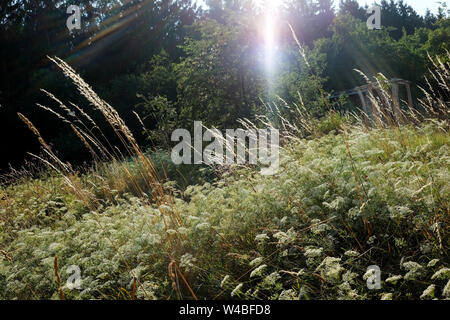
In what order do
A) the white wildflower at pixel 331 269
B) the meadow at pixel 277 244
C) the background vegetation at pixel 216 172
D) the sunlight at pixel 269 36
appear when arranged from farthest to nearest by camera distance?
the sunlight at pixel 269 36 → the background vegetation at pixel 216 172 → the meadow at pixel 277 244 → the white wildflower at pixel 331 269

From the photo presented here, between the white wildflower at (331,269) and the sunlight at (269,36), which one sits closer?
the white wildflower at (331,269)

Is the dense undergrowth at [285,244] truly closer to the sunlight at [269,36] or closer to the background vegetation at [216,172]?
the background vegetation at [216,172]

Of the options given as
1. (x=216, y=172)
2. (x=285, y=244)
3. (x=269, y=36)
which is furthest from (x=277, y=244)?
(x=269, y=36)

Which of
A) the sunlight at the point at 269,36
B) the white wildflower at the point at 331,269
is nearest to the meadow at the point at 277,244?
the white wildflower at the point at 331,269

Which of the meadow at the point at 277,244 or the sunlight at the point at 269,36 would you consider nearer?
the meadow at the point at 277,244

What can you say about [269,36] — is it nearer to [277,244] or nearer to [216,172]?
[216,172]

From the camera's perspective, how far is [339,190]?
2.54 metres

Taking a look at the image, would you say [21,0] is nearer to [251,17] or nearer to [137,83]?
[137,83]

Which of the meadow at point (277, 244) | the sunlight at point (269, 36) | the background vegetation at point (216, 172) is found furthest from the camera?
the sunlight at point (269, 36)

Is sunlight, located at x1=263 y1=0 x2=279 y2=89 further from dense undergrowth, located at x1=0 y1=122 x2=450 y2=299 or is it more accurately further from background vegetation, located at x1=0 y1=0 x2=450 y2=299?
dense undergrowth, located at x1=0 y1=122 x2=450 y2=299

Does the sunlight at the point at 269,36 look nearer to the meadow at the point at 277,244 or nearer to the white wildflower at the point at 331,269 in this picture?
the meadow at the point at 277,244

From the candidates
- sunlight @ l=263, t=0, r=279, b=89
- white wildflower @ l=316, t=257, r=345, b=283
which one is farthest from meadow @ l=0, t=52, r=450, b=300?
sunlight @ l=263, t=0, r=279, b=89

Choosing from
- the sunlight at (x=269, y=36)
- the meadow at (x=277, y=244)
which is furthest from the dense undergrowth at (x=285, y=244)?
the sunlight at (x=269, y=36)

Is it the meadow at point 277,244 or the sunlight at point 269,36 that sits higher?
the sunlight at point 269,36
